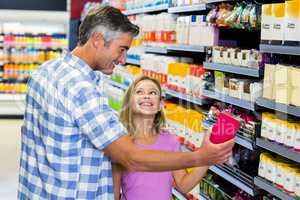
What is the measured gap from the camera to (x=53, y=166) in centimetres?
210

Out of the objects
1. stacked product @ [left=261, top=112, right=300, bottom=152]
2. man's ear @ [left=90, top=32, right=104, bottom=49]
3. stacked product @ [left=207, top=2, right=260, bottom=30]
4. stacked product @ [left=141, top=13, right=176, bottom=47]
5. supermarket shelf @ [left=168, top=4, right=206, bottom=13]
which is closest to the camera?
man's ear @ [left=90, top=32, right=104, bottom=49]

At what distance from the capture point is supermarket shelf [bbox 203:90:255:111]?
10.8ft

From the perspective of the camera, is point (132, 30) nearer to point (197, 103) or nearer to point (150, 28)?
point (197, 103)

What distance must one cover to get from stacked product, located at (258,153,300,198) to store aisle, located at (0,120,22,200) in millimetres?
3558

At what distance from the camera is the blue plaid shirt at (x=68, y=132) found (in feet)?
6.49

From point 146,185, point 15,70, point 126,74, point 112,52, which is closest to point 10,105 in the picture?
point 15,70

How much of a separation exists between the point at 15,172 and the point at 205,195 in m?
3.55

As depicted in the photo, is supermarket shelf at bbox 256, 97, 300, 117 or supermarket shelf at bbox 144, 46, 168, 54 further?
supermarket shelf at bbox 144, 46, 168, 54

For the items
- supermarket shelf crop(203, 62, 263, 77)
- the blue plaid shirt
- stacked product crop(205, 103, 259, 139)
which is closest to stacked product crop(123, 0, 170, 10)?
supermarket shelf crop(203, 62, 263, 77)

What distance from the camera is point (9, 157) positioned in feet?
25.6

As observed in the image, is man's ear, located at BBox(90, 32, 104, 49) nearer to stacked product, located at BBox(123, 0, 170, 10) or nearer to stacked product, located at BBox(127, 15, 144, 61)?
stacked product, located at BBox(123, 0, 170, 10)

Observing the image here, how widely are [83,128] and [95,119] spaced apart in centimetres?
6

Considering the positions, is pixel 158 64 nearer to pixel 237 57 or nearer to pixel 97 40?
pixel 237 57

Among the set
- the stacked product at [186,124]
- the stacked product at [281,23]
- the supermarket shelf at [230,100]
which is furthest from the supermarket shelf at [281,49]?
the stacked product at [186,124]
